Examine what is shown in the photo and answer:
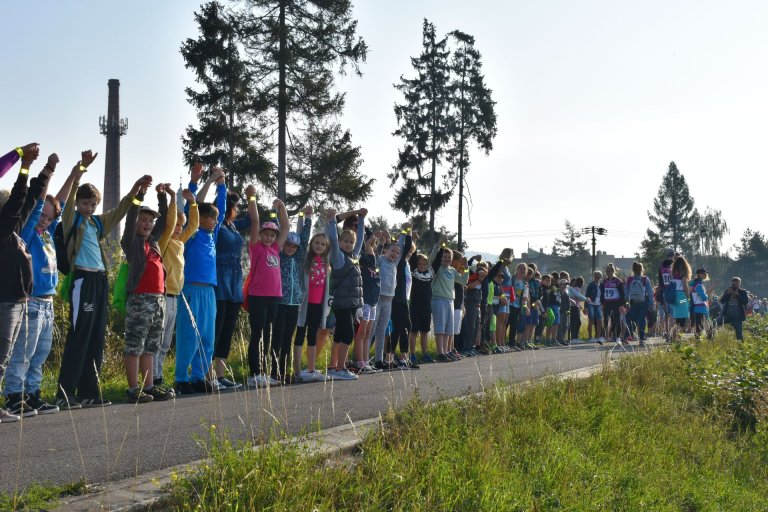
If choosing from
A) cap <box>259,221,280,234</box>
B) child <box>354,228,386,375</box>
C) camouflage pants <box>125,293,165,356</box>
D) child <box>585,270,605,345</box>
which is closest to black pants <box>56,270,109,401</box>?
camouflage pants <box>125,293,165,356</box>

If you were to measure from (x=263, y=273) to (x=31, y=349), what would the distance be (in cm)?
281

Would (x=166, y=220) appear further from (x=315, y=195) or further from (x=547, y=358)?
(x=315, y=195)

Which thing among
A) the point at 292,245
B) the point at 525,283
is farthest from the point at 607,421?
the point at 525,283

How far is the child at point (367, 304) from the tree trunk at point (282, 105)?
17.7 m

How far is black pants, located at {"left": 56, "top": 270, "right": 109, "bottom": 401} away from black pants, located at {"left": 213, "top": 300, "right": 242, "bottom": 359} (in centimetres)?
153

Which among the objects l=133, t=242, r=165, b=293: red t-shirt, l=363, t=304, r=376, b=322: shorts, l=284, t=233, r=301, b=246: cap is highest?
l=284, t=233, r=301, b=246: cap

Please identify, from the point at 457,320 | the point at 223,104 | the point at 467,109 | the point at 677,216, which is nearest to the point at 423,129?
the point at 467,109

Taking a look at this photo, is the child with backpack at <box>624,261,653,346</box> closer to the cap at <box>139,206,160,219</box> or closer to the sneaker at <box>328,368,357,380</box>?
the sneaker at <box>328,368,357,380</box>

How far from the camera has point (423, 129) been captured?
44.7 m

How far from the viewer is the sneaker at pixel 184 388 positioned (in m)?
8.44

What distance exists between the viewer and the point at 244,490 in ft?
13.1

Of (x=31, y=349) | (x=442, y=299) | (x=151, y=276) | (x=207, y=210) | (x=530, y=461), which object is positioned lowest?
(x=530, y=461)

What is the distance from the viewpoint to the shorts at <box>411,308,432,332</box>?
42.9 ft

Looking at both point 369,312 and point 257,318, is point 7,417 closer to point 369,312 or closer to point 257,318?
point 257,318
